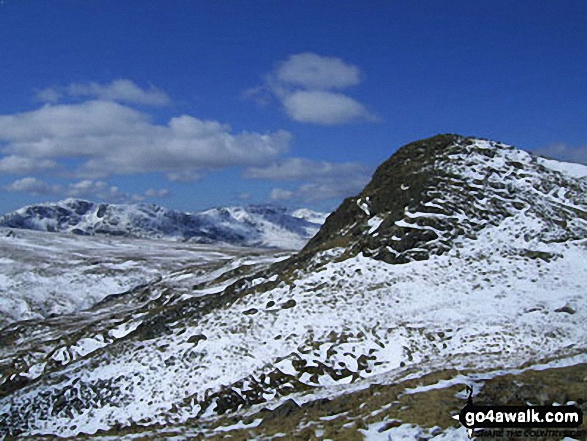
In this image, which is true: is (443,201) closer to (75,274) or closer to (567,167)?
(567,167)

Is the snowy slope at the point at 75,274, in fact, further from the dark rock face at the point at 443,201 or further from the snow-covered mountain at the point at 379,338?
the snow-covered mountain at the point at 379,338

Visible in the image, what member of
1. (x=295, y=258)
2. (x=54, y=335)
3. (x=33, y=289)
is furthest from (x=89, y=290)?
(x=295, y=258)

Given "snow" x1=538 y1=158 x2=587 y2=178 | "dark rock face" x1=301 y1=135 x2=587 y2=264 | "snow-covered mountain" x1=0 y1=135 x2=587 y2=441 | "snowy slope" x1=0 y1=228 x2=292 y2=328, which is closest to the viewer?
"snow-covered mountain" x1=0 y1=135 x2=587 y2=441

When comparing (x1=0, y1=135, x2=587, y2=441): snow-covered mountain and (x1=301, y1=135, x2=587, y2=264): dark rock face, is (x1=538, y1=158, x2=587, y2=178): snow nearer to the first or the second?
(x1=0, y1=135, x2=587, y2=441): snow-covered mountain

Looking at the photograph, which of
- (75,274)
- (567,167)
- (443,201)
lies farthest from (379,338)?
(75,274)

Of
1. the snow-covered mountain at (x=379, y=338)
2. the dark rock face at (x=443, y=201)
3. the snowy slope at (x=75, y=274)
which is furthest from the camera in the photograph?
the snowy slope at (x=75, y=274)

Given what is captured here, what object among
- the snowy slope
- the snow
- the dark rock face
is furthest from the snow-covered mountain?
the snowy slope

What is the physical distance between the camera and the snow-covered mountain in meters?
18.1

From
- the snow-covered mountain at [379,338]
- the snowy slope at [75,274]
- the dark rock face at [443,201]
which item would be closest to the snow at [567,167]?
the snow-covered mountain at [379,338]

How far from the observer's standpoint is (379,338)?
84.3 feet

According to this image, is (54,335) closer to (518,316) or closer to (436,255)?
(436,255)

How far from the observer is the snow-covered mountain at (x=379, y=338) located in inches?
714

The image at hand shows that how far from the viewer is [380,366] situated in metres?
23.9

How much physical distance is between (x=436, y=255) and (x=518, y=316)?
814cm
